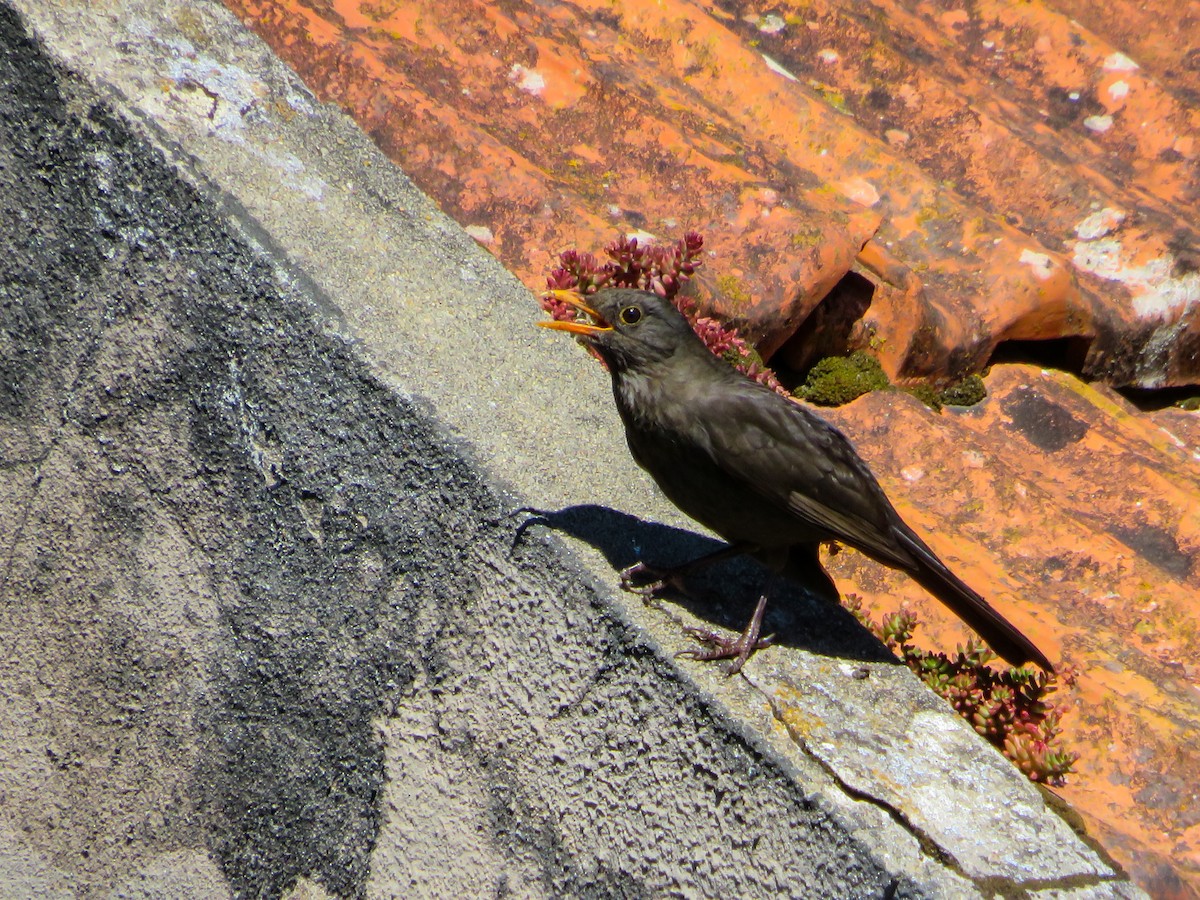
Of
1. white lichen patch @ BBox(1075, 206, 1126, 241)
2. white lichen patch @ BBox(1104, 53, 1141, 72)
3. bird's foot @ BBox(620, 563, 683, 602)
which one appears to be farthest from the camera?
white lichen patch @ BBox(1104, 53, 1141, 72)

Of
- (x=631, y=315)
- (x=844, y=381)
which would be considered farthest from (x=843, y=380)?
(x=631, y=315)

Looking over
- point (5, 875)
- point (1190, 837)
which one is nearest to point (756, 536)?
point (1190, 837)

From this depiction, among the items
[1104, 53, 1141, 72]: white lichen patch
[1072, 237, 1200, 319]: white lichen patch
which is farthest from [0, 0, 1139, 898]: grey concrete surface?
[1104, 53, 1141, 72]: white lichen patch

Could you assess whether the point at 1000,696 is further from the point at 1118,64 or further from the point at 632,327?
the point at 1118,64

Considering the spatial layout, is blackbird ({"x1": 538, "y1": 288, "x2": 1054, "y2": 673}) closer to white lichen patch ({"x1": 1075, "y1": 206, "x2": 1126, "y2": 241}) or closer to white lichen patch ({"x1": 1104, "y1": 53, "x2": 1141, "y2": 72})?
white lichen patch ({"x1": 1075, "y1": 206, "x2": 1126, "y2": 241})

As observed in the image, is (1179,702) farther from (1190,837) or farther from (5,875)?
(5,875)

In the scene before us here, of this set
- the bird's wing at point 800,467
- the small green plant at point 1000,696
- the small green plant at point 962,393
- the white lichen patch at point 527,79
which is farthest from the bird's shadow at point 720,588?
the white lichen patch at point 527,79
